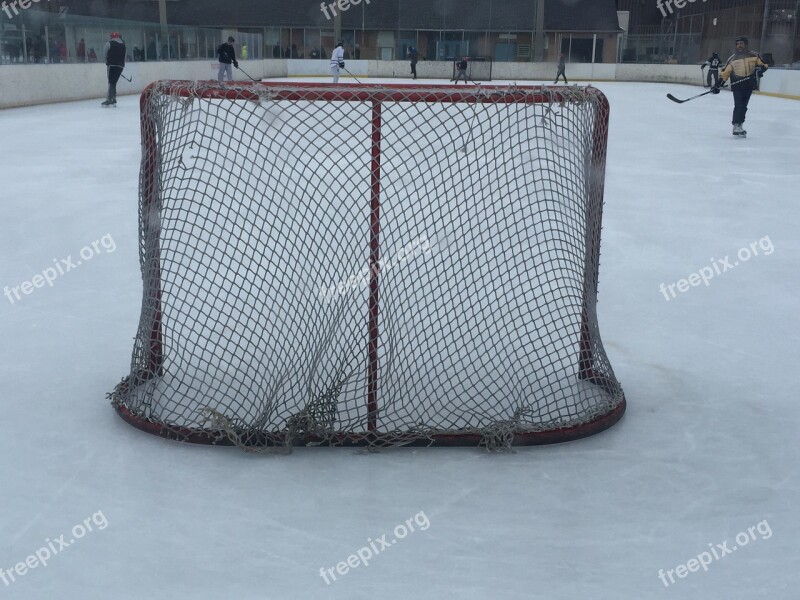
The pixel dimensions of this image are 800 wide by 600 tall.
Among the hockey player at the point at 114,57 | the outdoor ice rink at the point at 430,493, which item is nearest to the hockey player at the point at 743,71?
the outdoor ice rink at the point at 430,493

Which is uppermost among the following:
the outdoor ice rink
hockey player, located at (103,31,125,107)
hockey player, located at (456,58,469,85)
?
Answer: hockey player, located at (103,31,125,107)

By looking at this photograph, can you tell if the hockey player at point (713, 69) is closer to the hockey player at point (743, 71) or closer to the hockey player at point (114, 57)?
the hockey player at point (743, 71)

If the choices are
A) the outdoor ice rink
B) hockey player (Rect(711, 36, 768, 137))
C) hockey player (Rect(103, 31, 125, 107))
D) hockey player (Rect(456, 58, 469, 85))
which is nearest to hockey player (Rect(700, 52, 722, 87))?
hockey player (Rect(456, 58, 469, 85))

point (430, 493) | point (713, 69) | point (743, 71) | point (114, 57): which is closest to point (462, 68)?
point (713, 69)

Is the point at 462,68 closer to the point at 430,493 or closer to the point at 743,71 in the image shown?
the point at 743,71

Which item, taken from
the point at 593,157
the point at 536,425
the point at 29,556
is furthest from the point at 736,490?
the point at 29,556

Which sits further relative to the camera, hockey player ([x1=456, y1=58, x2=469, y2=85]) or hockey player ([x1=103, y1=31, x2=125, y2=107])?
hockey player ([x1=456, y1=58, x2=469, y2=85])

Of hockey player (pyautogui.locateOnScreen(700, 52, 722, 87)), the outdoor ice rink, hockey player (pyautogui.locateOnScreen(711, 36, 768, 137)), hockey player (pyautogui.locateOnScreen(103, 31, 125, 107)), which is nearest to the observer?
the outdoor ice rink

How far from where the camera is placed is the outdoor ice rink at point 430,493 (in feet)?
7.20

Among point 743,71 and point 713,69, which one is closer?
point 743,71

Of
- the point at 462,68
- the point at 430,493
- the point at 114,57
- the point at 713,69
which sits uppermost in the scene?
the point at 114,57

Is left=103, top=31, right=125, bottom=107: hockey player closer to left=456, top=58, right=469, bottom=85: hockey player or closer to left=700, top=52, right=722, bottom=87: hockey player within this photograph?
left=456, top=58, right=469, bottom=85: hockey player

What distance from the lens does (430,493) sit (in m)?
2.61

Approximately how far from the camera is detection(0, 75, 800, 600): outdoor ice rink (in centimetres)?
220
